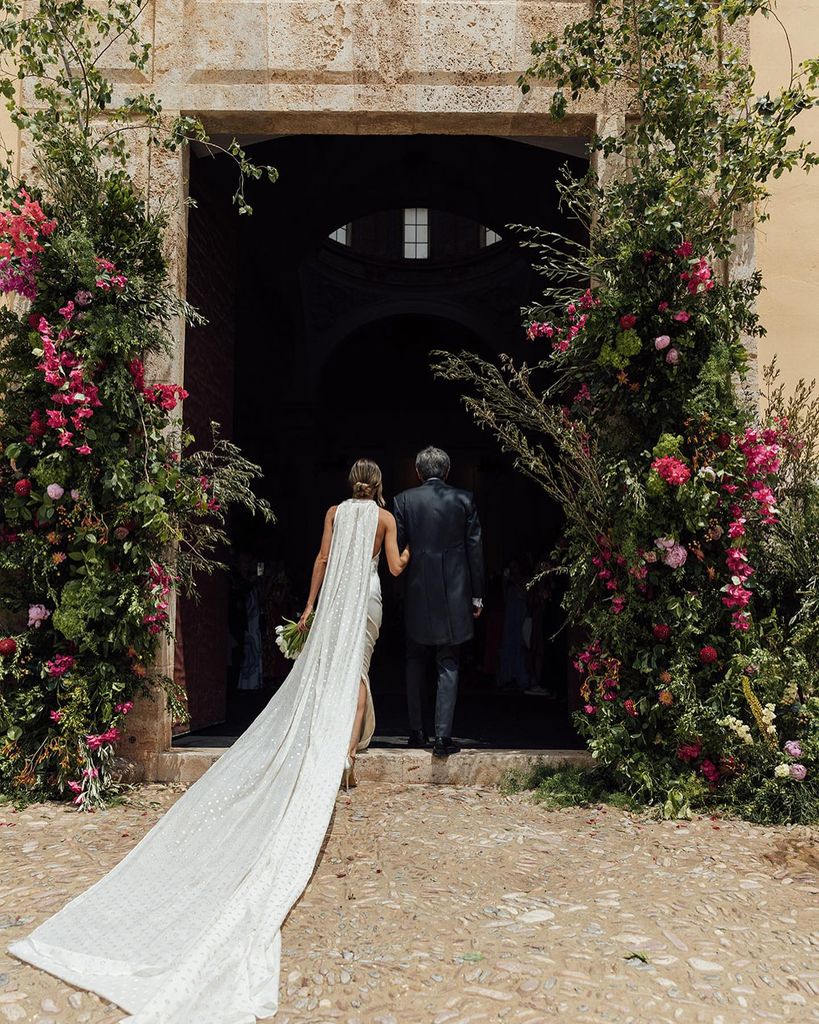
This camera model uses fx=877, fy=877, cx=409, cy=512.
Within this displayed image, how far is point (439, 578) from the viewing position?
201 inches

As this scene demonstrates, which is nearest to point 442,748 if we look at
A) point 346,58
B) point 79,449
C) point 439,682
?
point 439,682

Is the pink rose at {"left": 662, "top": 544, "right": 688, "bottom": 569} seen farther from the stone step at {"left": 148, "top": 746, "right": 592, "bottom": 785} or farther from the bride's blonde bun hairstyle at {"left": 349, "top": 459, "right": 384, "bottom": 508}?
the bride's blonde bun hairstyle at {"left": 349, "top": 459, "right": 384, "bottom": 508}

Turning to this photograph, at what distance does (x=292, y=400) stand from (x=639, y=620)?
11.3 meters

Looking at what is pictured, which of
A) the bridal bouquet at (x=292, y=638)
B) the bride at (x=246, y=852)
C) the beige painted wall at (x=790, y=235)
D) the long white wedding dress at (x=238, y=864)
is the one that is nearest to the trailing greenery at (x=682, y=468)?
the beige painted wall at (x=790, y=235)

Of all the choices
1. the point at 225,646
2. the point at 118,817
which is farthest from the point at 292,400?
the point at 118,817

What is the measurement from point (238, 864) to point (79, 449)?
7.32 ft

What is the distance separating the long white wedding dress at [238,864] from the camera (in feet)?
7.95

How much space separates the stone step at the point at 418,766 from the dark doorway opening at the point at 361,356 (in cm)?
54

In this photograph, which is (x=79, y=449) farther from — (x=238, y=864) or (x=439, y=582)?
(x=238, y=864)

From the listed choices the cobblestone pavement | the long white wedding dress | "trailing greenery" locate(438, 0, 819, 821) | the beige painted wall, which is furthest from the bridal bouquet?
the beige painted wall

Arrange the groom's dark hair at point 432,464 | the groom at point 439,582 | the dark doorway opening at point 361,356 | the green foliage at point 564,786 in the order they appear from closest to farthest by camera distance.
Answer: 1. the green foliage at point 564,786
2. the groom at point 439,582
3. the groom's dark hair at point 432,464
4. the dark doorway opening at point 361,356

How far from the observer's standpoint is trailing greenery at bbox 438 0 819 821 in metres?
4.34

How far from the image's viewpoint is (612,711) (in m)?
4.52

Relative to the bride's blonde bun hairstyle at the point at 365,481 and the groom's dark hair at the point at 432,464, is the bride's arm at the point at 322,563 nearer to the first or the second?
the bride's blonde bun hairstyle at the point at 365,481
